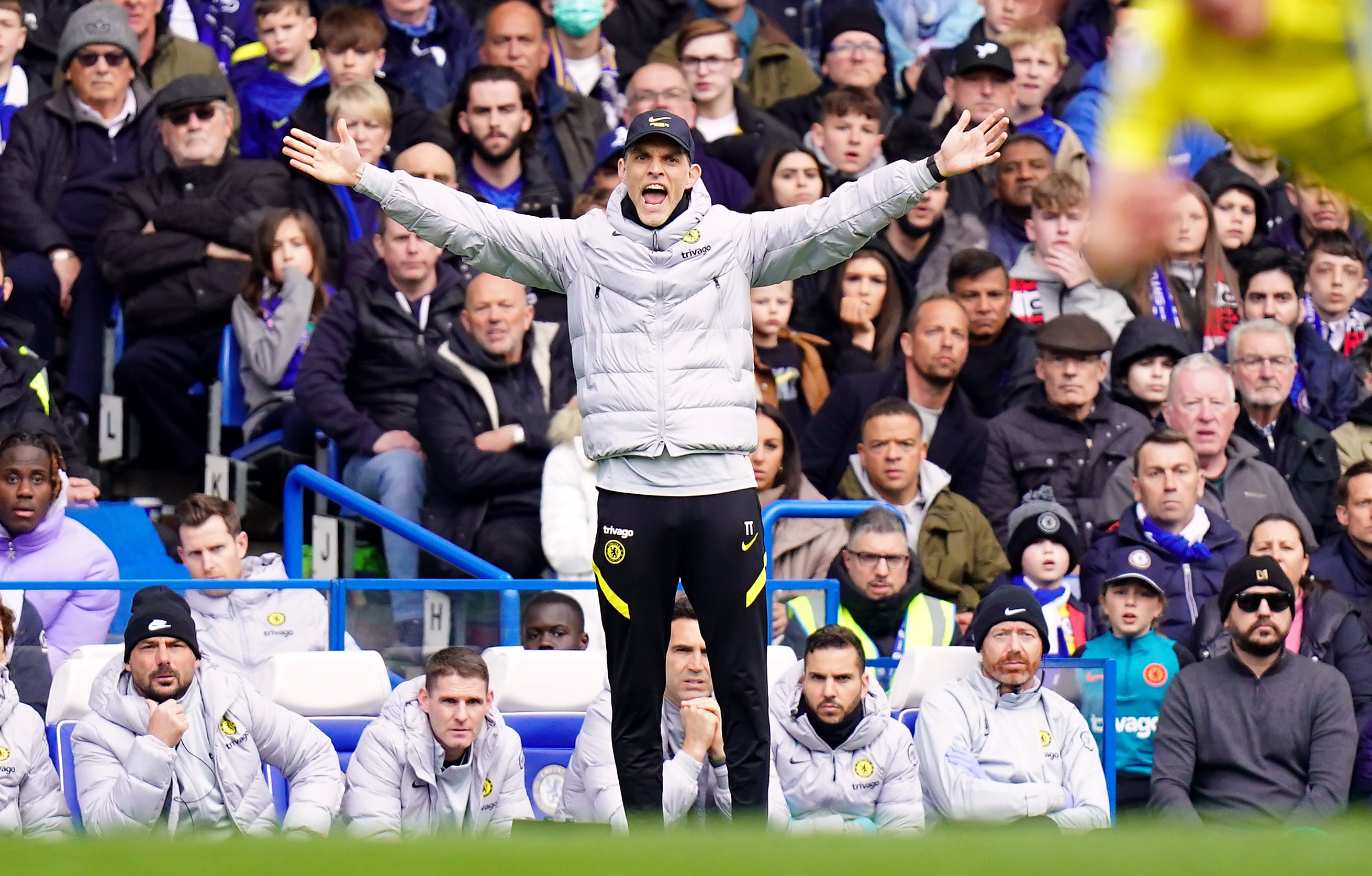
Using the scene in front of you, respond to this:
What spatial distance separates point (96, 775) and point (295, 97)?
5.53 metres

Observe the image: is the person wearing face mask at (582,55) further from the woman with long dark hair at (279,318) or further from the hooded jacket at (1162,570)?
the hooded jacket at (1162,570)

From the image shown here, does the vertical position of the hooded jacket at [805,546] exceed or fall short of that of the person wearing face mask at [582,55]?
it falls short

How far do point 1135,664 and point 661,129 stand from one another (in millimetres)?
4019

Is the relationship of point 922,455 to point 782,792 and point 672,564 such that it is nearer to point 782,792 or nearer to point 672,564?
point 782,792

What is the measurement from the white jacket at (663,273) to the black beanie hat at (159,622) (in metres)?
1.94

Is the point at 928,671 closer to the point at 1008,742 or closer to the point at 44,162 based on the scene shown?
the point at 1008,742

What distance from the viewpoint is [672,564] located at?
6.77m

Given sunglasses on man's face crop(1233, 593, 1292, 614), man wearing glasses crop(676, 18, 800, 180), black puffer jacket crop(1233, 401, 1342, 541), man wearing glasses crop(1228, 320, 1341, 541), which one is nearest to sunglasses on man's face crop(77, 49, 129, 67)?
man wearing glasses crop(676, 18, 800, 180)

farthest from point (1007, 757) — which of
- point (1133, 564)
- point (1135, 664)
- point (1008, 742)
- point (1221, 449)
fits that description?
point (1221, 449)

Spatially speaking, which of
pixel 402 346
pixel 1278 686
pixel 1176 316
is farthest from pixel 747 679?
pixel 1176 316

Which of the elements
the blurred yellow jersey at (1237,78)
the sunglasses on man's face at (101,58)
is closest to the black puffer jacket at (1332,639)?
the blurred yellow jersey at (1237,78)

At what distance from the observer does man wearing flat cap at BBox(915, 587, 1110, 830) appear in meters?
8.40

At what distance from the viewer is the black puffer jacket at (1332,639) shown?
382 inches

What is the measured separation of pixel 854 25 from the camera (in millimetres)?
13391
